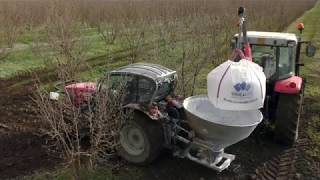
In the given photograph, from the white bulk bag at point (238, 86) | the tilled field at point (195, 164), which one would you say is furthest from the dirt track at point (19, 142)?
the white bulk bag at point (238, 86)

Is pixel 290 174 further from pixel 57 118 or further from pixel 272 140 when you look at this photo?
pixel 57 118

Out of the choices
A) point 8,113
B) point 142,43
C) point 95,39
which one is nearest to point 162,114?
point 8,113

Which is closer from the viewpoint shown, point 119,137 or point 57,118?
point 57,118

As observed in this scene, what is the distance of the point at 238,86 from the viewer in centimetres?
455

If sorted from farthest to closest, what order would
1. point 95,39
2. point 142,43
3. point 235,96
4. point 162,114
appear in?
point 95,39 → point 142,43 → point 162,114 → point 235,96

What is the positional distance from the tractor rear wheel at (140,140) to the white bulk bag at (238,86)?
1.03m

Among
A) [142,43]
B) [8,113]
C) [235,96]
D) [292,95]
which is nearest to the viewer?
[235,96]

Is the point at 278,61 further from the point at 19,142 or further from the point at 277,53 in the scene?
the point at 19,142

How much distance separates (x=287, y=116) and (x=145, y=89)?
215cm

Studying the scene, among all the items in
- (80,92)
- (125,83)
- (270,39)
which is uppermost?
(270,39)

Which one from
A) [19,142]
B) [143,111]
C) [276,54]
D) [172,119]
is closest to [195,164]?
[172,119]

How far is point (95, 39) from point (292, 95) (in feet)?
38.7

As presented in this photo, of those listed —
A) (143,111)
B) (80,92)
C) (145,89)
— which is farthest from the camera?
(80,92)

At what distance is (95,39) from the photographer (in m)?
16.9
